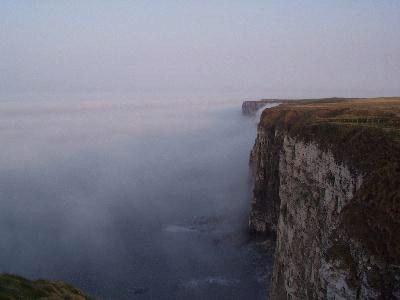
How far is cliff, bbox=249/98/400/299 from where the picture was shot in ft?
56.9

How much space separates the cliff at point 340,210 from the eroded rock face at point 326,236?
0.04 meters

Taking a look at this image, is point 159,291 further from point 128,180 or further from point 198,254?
point 128,180

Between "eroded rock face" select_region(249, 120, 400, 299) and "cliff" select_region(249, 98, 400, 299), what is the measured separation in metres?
0.04

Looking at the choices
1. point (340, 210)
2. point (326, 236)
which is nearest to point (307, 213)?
point (326, 236)

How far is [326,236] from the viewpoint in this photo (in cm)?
2575

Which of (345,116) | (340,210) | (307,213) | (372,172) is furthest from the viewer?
(345,116)

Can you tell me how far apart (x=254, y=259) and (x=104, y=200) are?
4732 cm

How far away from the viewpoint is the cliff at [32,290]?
758 inches

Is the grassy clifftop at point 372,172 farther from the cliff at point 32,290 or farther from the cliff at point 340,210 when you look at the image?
the cliff at point 32,290

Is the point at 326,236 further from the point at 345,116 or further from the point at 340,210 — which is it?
the point at 345,116

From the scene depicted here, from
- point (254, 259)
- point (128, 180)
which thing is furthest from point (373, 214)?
point (128, 180)

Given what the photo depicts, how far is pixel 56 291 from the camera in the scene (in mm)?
21969

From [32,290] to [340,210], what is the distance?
1664 cm

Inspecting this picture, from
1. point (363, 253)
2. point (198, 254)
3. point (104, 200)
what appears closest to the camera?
point (363, 253)
